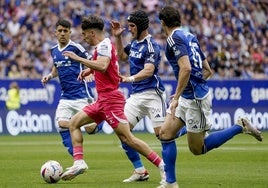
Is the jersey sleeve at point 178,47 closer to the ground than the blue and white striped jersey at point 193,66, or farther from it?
farther from it

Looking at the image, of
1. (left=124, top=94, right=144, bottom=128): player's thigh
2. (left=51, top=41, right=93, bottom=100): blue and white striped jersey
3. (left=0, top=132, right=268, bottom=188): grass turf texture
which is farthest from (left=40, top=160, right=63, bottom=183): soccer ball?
(left=51, top=41, right=93, bottom=100): blue and white striped jersey

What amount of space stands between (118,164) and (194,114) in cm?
538

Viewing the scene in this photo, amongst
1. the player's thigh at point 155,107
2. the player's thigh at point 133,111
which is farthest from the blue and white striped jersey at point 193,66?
the player's thigh at point 133,111

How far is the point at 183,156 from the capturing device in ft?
69.4

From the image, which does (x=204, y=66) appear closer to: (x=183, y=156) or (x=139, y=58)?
(x=139, y=58)

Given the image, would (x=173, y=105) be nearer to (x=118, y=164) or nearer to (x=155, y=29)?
(x=118, y=164)

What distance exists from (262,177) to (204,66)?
2.23 metres

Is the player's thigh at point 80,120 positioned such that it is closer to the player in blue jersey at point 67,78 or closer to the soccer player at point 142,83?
the soccer player at point 142,83

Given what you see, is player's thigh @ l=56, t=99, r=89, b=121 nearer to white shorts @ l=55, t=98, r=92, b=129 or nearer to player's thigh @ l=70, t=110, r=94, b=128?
white shorts @ l=55, t=98, r=92, b=129

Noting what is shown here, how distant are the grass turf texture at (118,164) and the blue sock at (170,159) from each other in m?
0.89

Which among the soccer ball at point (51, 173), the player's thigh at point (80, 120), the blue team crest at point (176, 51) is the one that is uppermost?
the blue team crest at point (176, 51)

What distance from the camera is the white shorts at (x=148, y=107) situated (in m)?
15.9

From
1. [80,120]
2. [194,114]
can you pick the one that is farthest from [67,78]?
[194,114]

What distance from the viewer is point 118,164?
744 inches
